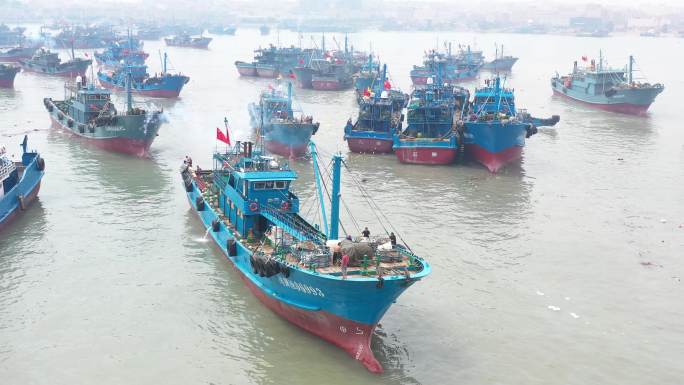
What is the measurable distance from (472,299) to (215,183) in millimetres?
15763

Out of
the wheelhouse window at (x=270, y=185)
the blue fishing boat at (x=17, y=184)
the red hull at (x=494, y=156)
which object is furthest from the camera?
the red hull at (x=494, y=156)

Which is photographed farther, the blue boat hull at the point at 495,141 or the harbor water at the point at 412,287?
the blue boat hull at the point at 495,141

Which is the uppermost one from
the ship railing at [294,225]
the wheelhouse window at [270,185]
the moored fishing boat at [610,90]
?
the moored fishing boat at [610,90]

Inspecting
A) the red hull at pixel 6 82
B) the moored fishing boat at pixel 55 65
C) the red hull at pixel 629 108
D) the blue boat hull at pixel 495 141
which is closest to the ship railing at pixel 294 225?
the blue boat hull at pixel 495 141

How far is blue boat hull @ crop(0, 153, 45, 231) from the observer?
4091 cm

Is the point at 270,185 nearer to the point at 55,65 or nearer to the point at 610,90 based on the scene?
the point at 610,90

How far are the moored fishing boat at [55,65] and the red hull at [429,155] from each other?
7468cm

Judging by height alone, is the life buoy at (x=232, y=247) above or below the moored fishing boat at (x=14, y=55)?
below

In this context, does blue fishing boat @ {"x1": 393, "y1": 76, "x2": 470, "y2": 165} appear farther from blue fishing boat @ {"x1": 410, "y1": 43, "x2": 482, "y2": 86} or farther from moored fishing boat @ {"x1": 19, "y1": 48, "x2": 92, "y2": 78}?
moored fishing boat @ {"x1": 19, "y1": 48, "x2": 92, "y2": 78}

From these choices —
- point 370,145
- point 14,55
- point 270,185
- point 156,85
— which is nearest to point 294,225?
point 270,185

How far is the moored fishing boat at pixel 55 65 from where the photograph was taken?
118 metres

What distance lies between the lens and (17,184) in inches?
1695

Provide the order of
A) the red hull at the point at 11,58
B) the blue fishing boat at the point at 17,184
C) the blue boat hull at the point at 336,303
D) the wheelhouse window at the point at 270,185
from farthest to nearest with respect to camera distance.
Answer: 1. the red hull at the point at 11,58
2. the blue fishing boat at the point at 17,184
3. the wheelhouse window at the point at 270,185
4. the blue boat hull at the point at 336,303

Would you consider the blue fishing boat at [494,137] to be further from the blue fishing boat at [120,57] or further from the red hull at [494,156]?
the blue fishing boat at [120,57]
